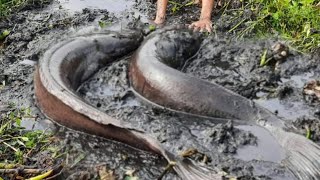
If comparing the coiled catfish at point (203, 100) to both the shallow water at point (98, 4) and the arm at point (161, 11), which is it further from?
the shallow water at point (98, 4)

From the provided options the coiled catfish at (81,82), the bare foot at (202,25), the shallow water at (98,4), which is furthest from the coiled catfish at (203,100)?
the shallow water at (98,4)

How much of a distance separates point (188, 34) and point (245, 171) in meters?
2.34

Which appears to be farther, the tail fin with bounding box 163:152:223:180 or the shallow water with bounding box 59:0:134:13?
the shallow water with bounding box 59:0:134:13

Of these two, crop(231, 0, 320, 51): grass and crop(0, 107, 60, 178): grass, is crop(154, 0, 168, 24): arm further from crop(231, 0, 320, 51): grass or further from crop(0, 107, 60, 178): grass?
crop(0, 107, 60, 178): grass

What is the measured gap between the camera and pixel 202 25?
5840 mm

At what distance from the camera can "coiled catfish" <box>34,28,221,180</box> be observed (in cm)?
354

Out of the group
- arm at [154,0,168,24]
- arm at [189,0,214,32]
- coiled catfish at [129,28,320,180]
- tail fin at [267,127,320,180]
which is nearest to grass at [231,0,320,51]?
arm at [189,0,214,32]

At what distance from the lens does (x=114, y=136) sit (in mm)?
3760

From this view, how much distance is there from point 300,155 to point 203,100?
1.05 metres

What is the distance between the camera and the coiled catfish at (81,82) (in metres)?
3.54

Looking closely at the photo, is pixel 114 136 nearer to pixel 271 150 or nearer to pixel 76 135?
pixel 76 135

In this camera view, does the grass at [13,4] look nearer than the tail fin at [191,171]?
No

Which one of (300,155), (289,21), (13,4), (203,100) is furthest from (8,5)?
(300,155)

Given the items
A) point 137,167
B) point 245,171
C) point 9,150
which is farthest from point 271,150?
point 9,150
